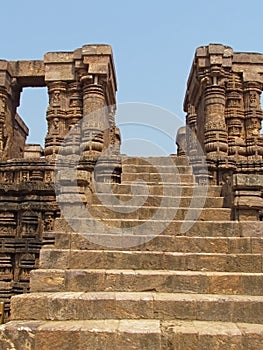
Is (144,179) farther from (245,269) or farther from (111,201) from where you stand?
(245,269)

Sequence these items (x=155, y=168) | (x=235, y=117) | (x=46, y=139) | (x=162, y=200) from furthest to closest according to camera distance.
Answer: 1. (x=46, y=139)
2. (x=235, y=117)
3. (x=155, y=168)
4. (x=162, y=200)

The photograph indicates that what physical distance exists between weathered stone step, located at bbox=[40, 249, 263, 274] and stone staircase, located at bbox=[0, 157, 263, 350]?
0.01 meters

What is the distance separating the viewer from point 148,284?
4227 millimetres

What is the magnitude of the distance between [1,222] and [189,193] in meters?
3.17

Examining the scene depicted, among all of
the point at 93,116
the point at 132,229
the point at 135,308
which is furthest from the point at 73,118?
the point at 135,308

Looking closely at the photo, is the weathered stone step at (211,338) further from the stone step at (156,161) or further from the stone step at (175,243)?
the stone step at (156,161)

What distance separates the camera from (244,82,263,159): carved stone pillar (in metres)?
9.91

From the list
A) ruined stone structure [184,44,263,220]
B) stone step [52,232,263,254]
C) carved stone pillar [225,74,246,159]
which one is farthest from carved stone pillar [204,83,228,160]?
stone step [52,232,263,254]

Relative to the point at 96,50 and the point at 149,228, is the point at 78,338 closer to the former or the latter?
the point at 149,228

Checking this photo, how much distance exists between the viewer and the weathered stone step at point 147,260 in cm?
453

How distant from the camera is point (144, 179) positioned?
279 inches

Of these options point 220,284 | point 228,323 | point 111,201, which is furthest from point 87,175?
point 228,323

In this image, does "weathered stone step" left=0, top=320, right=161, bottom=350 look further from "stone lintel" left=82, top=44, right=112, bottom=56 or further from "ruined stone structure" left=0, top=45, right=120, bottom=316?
"stone lintel" left=82, top=44, right=112, bottom=56

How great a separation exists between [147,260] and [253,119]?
665 centimetres
